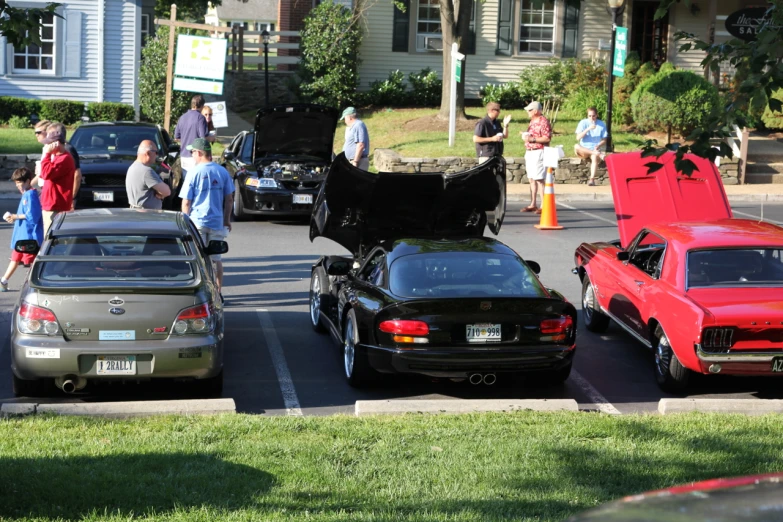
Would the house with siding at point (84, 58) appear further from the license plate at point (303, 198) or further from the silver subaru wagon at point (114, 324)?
the silver subaru wagon at point (114, 324)

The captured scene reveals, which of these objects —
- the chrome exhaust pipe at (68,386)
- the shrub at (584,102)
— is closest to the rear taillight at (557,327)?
the chrome exhaust pipe at (68,386)

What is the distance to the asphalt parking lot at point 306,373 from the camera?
8.55 meters

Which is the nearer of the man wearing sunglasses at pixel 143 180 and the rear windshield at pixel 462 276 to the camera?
the rear windshield at pixel 462 276

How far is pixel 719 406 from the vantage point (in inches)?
316

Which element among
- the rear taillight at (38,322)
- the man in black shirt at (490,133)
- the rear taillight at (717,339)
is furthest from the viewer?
the man in black shirt at (490,133)

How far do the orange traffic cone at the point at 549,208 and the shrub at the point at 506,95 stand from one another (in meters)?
14.2

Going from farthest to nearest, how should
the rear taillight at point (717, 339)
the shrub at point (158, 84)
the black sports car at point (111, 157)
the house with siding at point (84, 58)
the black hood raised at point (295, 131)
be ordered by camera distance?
1. the house with siding at point (84, 58)
2. the shrub at point (158, 84)
3. the black hood raised at point (295, 131)
4. the black sports car at point (111, 157)
5. the rear taillight at point (717, 339)

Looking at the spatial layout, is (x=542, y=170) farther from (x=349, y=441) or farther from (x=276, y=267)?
(x=349, y=441)

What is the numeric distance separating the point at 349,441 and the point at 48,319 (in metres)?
2.66

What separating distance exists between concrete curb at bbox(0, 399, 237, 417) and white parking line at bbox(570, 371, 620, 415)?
296 cm

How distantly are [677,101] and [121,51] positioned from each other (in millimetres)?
15305

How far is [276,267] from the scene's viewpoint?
14438mm

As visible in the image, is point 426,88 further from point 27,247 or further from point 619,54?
point 27,247

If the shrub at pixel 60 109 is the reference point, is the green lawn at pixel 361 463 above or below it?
below
